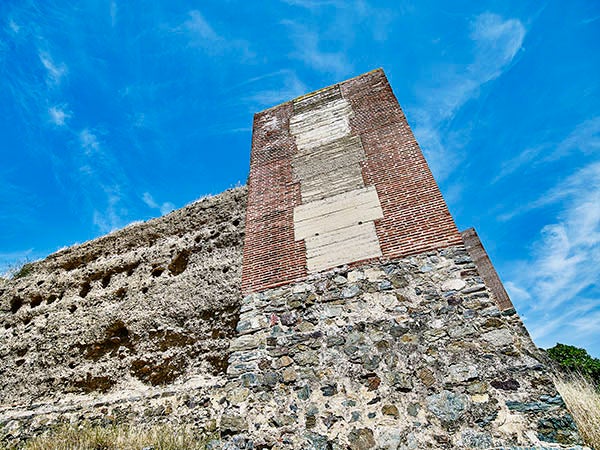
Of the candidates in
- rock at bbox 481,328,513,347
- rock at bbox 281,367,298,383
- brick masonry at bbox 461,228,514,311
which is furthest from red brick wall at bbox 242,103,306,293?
brick masonry at bbox 461,228,514,311

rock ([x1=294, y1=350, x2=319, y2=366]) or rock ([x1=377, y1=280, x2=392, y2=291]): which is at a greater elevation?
rock ([x1=377, y1=280, x2=392, y2=291])

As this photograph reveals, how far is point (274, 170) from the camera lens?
684cm

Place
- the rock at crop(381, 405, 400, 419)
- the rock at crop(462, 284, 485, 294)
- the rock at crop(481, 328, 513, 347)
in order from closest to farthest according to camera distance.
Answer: the rock at crop(381, 405, 400, 419) → the rock at crop(481, 328, 513, 347) → the rock at crop(462, 284, 485, 294)

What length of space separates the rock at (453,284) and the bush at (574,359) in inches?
481

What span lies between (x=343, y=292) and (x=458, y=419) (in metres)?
1.86

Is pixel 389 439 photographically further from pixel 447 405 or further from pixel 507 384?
pixel 507 384

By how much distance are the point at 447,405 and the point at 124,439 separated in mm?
3970

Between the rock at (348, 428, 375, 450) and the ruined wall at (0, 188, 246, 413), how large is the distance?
2.87m

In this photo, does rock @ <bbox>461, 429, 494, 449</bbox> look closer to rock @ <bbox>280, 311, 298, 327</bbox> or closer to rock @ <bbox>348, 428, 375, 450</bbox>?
rock @ <bbox>348, 428, 375, 450</bbox>

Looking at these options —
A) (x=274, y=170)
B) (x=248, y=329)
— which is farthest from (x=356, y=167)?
(x=248, y=329)

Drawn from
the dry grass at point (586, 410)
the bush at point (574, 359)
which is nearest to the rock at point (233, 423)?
the dry grass at point (586, 410)

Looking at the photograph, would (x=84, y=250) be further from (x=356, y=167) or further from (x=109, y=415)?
(x=356, y=167)

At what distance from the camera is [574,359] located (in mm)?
14156

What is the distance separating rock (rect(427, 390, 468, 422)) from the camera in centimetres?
338
